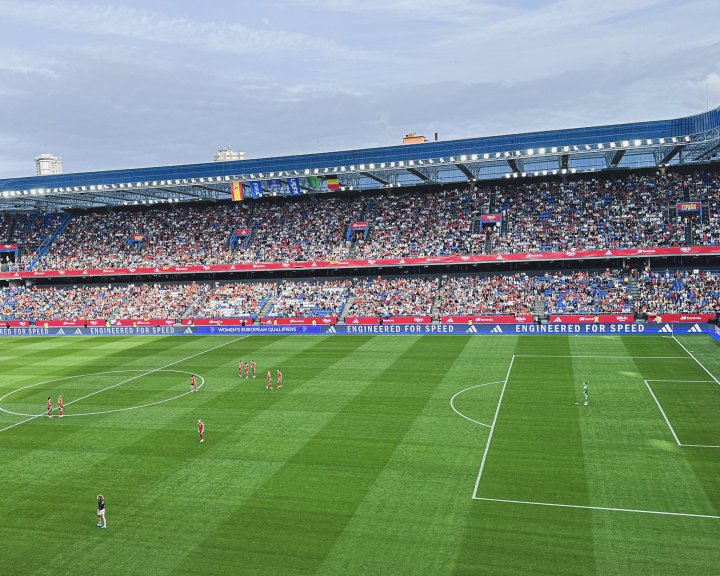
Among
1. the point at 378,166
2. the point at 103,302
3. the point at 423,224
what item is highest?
the point at 378,166

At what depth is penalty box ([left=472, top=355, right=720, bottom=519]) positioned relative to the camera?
18.8m

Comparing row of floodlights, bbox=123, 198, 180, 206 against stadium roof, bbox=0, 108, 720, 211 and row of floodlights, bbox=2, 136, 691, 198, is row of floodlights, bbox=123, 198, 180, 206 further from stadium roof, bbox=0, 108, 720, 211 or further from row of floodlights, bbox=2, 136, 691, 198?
row of floodlights, bbox=2, 136, 691, 198

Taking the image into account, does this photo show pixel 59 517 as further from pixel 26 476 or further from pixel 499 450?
pixel 499 450

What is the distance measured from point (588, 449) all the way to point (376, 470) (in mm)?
8068

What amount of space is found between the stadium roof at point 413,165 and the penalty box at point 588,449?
79.4 feet

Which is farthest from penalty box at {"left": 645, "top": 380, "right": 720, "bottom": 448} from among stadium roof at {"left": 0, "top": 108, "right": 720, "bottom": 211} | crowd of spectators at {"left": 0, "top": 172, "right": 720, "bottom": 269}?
crowd of spectators at {"left": 0, "top": 172, "right": 720, "bottom": 269}

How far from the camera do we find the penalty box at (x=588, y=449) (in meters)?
18.8

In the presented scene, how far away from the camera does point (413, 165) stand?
55.6 metres

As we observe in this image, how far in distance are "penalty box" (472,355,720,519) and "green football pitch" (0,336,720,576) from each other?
90 mm

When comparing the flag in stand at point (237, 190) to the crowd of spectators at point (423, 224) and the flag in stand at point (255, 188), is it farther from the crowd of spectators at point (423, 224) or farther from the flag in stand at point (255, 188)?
the crowd of spectators at point (423, 224)

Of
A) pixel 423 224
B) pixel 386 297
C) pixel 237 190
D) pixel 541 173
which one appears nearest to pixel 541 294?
pixel 541 173

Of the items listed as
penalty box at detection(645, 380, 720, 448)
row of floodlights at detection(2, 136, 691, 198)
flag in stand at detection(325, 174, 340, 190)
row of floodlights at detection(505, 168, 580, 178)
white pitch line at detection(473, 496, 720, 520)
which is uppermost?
row of floodlights at detection(2, 136, 691, 198)

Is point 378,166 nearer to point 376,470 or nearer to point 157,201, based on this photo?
point 157,201

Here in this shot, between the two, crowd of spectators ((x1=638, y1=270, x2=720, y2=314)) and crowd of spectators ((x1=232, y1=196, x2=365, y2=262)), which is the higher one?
crowd of spectators ((x1=232, y1=196, x2=365, y2=262))
